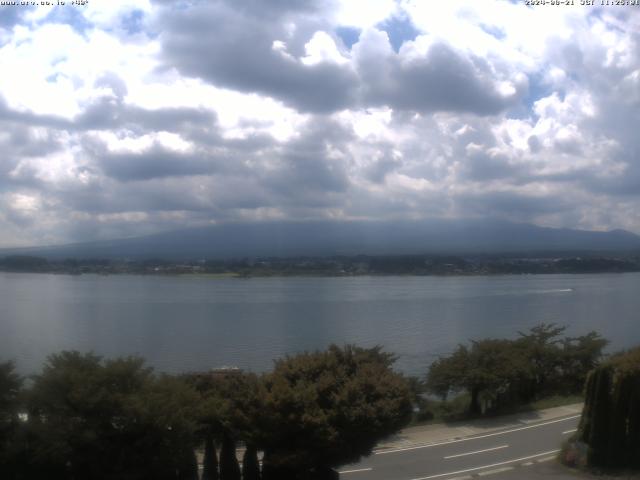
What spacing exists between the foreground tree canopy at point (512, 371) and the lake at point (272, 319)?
637 cm

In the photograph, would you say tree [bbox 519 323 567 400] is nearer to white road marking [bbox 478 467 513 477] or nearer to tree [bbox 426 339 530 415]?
tree [bbox 426 339 530 415]

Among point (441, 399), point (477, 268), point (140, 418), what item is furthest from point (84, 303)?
point (477, 268)

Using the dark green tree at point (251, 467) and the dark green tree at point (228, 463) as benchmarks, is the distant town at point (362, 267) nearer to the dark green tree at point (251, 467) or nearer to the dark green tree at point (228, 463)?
the dark green tree at point (228, 463)

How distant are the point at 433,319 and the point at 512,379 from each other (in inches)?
1195

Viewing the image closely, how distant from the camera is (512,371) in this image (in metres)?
24.9

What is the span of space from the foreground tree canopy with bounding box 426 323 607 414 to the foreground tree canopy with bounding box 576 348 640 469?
10495 mm

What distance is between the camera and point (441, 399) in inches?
1093

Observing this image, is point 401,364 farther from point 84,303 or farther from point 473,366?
point 84,303

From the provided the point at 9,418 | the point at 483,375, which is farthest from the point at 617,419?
the point at 9,418

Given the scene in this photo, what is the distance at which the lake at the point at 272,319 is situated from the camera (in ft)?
125

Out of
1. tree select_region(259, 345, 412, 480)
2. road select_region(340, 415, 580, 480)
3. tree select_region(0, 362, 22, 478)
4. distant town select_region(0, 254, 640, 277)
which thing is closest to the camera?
tree select_region(0, 362, 22, 478)

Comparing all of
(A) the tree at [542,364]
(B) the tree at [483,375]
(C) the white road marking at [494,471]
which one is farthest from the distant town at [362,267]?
(C) the white road marking at [494,471]

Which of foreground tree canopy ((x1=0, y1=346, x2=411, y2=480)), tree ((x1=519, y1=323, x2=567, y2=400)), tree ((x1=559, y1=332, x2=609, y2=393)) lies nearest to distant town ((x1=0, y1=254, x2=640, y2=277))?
tree ((x1=559, y1=332, x2=609, y2=393))

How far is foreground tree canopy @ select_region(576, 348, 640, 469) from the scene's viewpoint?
13.3m
